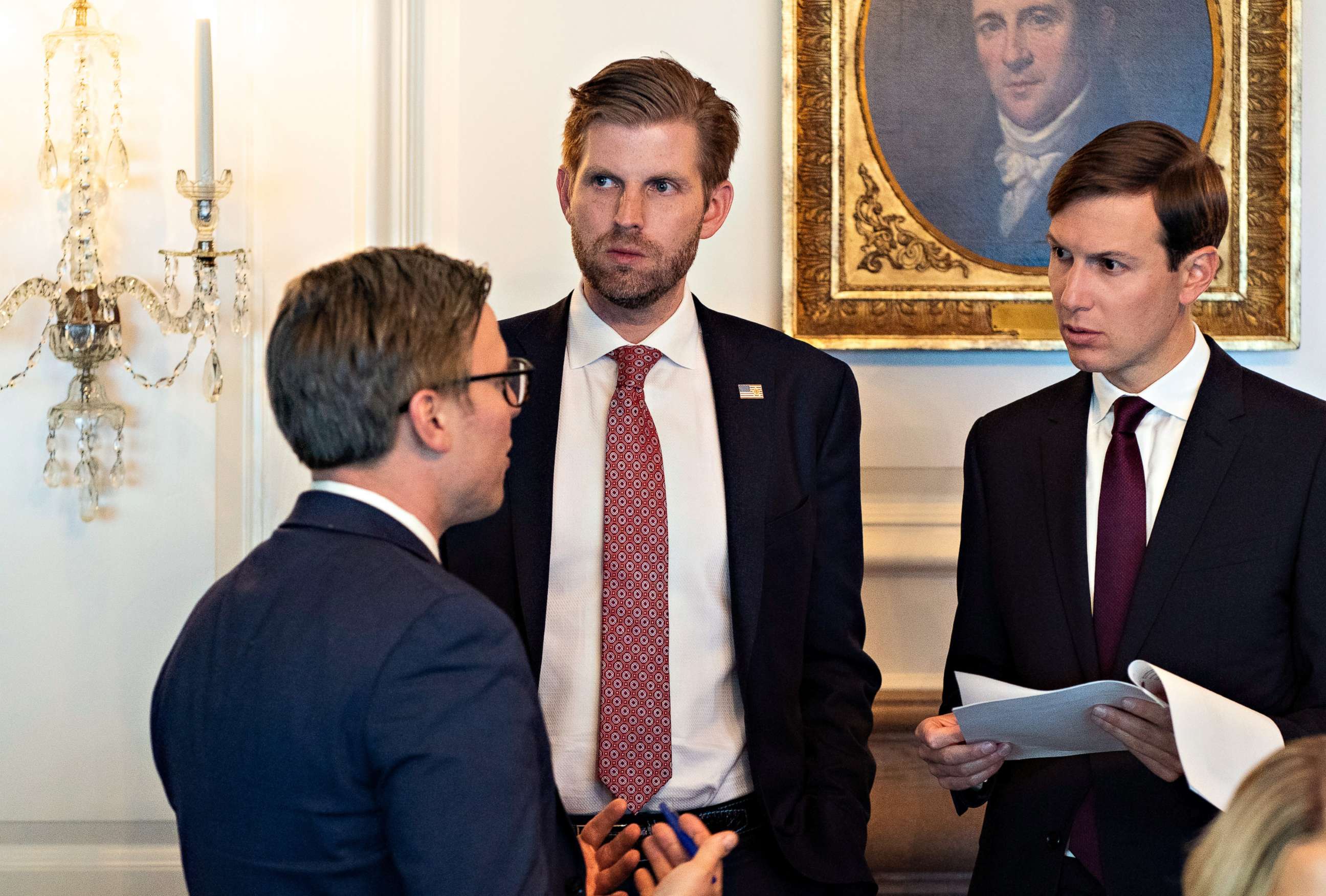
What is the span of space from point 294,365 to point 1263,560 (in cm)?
149

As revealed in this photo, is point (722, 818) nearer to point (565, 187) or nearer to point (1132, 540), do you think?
point (1132, 540)

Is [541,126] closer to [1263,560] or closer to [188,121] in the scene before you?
[188,121]

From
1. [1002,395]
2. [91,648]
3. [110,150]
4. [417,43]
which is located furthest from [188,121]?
[1002,395]

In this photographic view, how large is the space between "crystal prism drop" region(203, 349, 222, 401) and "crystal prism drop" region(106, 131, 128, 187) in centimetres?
43

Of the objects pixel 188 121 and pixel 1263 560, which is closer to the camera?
pixel 1263 560

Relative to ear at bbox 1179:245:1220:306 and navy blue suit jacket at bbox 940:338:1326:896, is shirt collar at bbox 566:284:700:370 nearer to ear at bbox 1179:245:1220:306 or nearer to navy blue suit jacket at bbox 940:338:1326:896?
navy blue suit jacket at bbox 940:338:1326:896

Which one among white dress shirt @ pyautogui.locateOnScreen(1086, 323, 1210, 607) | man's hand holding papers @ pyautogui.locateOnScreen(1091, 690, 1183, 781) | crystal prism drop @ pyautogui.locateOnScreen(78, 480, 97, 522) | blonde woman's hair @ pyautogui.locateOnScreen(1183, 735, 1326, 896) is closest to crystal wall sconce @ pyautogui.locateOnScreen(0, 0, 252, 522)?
crystal prism drop @ pyautogui.locateOnScreen(78, 480, 97, 522)

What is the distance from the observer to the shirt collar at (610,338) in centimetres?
223

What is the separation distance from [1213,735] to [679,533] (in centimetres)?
87

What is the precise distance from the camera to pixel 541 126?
297cm

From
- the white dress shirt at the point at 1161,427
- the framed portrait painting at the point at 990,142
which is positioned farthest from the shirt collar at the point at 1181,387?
the framed portrait painting at the point at 990,142

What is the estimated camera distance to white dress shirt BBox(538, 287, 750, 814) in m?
2.05

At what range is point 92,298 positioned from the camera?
267 cm

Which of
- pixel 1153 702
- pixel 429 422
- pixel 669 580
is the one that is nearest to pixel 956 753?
pixel 1153 702
